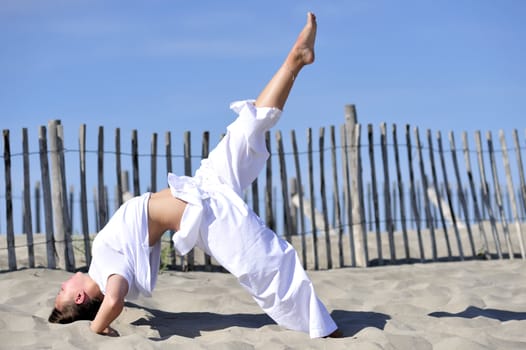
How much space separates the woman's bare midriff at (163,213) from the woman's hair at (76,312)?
509 millimetres

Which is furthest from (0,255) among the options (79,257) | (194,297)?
(194,297)

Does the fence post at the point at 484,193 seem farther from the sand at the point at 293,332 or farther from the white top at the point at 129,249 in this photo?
the white top at the point at 129,249

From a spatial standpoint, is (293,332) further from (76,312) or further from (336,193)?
(336,193)

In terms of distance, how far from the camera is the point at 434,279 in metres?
6.41

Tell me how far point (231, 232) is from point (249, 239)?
10 cm

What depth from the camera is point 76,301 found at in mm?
4250

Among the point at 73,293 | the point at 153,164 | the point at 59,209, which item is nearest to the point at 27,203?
the point at 59,209

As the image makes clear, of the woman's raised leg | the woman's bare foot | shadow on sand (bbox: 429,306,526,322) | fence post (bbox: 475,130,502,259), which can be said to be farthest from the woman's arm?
fence post (bbox: 475,130,502,259)

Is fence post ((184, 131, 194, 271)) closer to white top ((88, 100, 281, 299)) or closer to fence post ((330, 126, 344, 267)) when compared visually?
fence post ((330, 126, 344, 267))

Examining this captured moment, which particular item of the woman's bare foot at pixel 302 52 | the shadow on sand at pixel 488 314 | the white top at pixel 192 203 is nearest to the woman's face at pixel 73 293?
the white top at pixel 192 203

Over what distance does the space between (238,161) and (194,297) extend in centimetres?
157

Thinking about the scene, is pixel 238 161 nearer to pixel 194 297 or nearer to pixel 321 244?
pixel 194 297

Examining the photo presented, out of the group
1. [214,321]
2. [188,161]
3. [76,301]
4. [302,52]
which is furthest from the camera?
[188,161]

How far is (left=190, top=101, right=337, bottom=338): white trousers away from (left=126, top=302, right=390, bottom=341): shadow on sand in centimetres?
31
